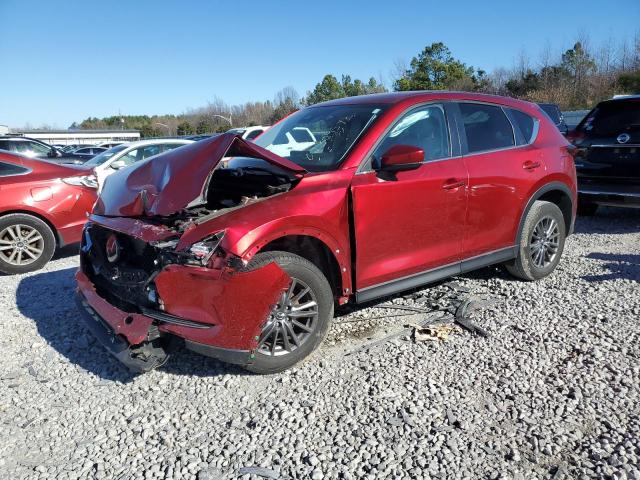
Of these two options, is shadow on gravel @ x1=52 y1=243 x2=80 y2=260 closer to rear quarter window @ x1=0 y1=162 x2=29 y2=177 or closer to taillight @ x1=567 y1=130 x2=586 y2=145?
rear quarter window @ x1=0 y1=162 x2=29 y2=177

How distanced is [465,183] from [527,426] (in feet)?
6.78

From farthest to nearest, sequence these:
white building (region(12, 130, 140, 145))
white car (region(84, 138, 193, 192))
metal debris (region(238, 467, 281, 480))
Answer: white building (region(12, 130, 140, 145)) < white car (region(84, 138, 193, 192)) < metal debris (region(238, 467, 281, 480))

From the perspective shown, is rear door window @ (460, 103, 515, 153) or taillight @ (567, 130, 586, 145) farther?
taillight @ (567, 130, 586, 145)

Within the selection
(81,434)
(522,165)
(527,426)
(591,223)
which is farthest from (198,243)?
(591,223)

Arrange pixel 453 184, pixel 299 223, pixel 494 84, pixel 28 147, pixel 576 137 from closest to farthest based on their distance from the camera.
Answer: pixel 299 223, pixel 453 184, pixel 576 137, pixel 28 147, pixel 494 84

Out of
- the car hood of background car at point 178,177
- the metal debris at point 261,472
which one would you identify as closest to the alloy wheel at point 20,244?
the car hood of background car at point 178,177

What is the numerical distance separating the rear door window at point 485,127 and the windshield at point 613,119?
3658 millimetres

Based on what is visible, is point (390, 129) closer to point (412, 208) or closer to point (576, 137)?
point (412, 208)

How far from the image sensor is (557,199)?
536 centimetres

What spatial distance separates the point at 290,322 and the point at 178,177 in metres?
1.23

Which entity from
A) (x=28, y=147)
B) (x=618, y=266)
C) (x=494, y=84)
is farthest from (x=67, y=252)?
(x=494, y=84)

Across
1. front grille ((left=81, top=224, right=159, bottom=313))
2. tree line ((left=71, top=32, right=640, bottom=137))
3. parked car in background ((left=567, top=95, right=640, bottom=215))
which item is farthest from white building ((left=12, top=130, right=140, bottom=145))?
front grille ((left=81, top=224, right=159, bottom=313))

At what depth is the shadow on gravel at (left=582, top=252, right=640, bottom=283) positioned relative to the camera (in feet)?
16.9

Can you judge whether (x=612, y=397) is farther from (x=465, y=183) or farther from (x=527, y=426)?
(x=465, y=183)
